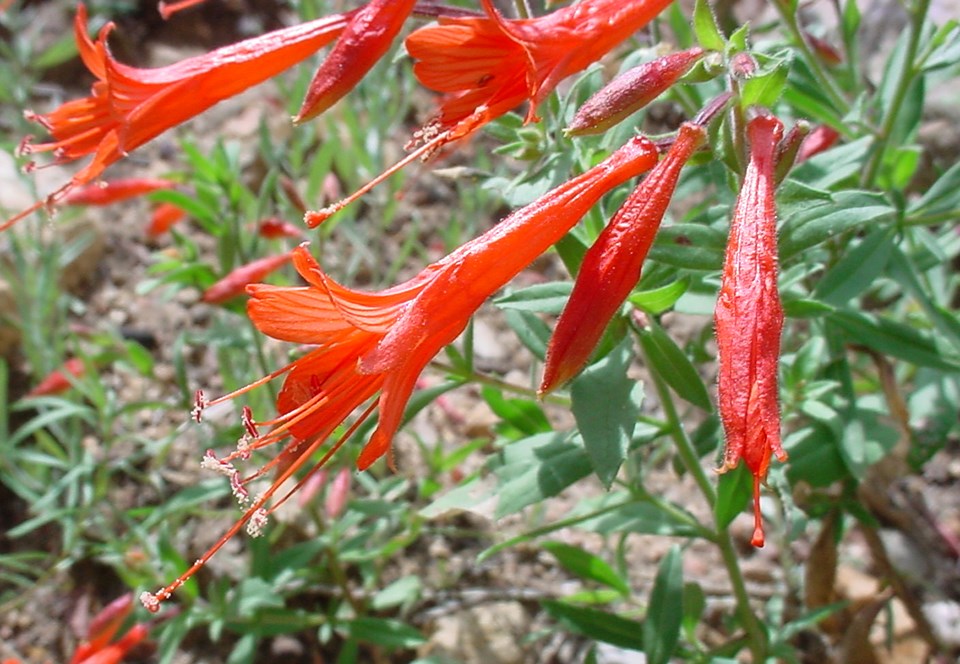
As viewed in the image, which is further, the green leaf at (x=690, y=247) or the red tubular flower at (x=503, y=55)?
the green leaf at (x=690, y=247)

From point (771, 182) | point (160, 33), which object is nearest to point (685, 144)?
point (771, 182)

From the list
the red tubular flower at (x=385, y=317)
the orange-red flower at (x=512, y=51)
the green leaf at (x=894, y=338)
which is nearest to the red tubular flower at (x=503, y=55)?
the orange-red flower at (x=512, y=51)

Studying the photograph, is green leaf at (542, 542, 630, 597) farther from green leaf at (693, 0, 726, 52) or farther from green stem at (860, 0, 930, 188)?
green leaf at (693, 0, 726, 52)

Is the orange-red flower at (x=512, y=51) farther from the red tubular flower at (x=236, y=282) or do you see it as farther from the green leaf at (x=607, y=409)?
the red tubular flower at (x=236, y=282)

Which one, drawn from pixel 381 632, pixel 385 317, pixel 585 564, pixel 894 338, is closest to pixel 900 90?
pixel 894 338

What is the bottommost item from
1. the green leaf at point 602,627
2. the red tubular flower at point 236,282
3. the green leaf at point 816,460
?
the green leaf at point 602,627

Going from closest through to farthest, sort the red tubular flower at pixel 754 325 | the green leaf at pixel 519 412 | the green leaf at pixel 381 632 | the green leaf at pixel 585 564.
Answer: the red tubular flower at pixel 754 325 → the green leaf at pixel 519 412 → the green leaf at pixel 585 564 → the green leaf at pixel 381 632

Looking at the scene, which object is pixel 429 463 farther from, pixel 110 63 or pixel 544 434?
pixel 110 63
